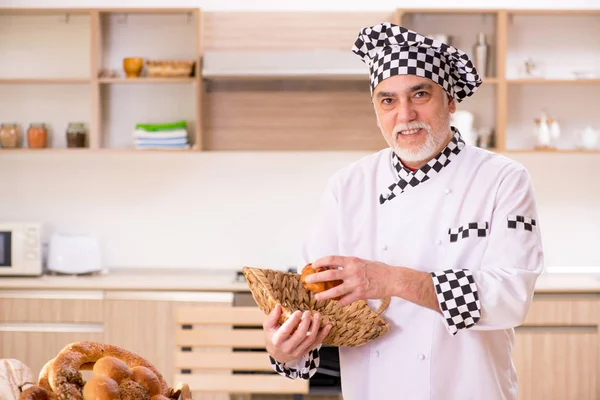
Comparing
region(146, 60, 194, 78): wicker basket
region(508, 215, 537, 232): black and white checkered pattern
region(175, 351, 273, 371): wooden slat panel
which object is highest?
region(146, 60, 194, 78): wicker basket

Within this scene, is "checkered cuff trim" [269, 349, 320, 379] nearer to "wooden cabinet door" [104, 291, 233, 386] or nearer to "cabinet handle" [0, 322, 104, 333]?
"wooden cabinet door" [104, 291, 233, 386]

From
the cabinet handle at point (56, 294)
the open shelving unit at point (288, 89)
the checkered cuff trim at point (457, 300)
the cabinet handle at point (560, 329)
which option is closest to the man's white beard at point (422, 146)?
the checkered cuff trim at point (457, 300)

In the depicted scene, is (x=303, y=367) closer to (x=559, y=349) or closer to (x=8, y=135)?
(x=559, y=349)

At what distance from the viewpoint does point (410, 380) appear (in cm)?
178

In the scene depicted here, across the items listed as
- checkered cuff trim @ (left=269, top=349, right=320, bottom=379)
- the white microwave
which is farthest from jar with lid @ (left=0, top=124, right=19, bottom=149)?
checkered cuff trim @ (left=269, top=349, right=320, bottom=379)

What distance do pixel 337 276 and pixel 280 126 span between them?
2966 mm

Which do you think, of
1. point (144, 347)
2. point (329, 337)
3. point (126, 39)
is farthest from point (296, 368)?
point (126, 39)

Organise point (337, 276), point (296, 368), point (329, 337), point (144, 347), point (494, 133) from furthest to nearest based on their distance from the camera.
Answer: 1. point (494, 133)
2. point (144, 347)
3. point (296, 368)
4. point (329, 337)
5. point (337, 276)

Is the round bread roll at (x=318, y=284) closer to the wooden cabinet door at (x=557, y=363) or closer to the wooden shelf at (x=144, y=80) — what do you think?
the wooden cabinet door at (x=557, y=363)

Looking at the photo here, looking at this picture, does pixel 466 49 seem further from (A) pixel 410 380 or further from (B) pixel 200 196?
(A) pixel 410 380

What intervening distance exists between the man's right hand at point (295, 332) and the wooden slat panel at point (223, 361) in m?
1.01

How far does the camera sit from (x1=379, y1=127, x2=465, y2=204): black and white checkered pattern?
1830 mm

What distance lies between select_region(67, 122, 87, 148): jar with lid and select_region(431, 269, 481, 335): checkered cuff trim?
307 cm

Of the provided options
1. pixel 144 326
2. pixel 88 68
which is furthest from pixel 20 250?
pixel 88 68
